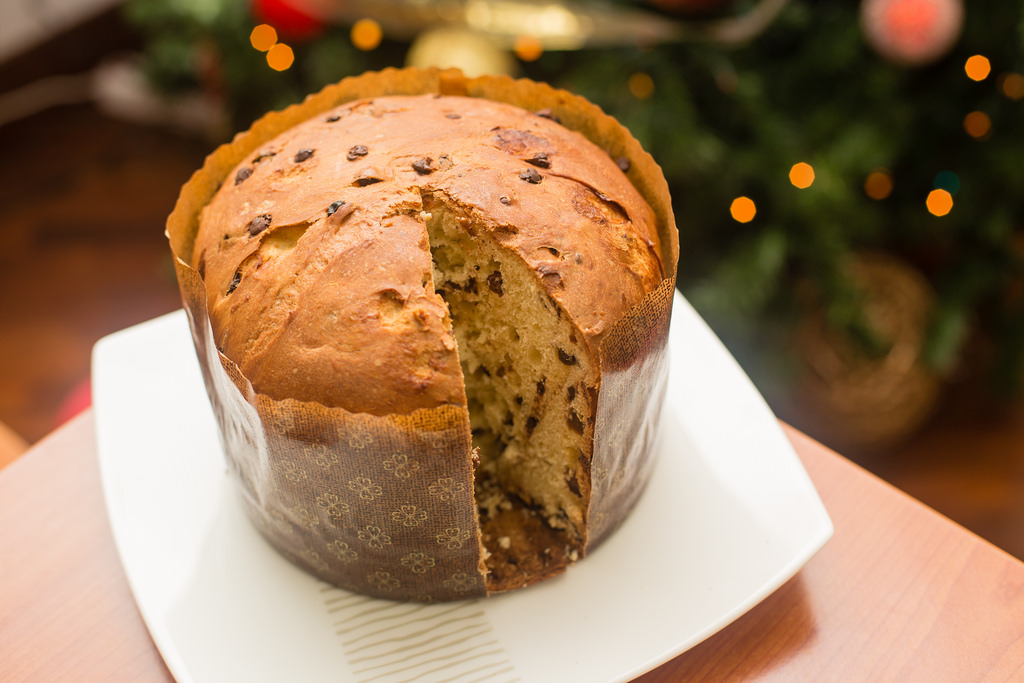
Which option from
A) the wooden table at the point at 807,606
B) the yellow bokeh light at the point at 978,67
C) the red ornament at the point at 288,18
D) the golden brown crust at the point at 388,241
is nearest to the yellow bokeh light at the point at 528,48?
the red ornament at the point at 288,18

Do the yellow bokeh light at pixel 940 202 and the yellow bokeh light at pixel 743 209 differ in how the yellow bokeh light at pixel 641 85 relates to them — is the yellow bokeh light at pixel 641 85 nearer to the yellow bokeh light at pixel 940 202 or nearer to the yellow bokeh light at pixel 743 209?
the yellow bokeh light at pixel 743 209

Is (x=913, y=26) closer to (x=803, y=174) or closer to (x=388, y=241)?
(x=803, y=174)

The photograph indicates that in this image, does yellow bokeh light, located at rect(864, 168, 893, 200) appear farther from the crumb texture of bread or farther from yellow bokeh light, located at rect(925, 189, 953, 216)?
the crumb texture of bread

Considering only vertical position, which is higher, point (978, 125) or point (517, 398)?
point (978, 125)

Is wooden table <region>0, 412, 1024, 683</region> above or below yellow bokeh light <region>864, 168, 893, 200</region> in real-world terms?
below

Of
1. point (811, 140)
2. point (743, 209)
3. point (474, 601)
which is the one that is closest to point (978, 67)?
point (811, 140)

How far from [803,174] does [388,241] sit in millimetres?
1221

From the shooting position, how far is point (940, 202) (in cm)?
211

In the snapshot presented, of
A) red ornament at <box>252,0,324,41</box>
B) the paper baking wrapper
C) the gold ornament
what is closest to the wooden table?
the paper baking wrapper

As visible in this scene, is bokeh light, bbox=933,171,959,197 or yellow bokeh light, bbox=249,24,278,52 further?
yellow bokeh light, bbox=249,24,278,52

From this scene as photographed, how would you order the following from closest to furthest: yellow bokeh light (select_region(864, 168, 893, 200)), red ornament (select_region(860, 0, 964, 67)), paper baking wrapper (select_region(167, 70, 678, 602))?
paper baking wrapper (select_region(167, 70, 678, 602)) → red ornament (select_region(860, 0, 964, 67)) → yellow bokeh light (select_region(864, 168, 893, 200))

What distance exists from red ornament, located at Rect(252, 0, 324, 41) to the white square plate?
1.10 metres

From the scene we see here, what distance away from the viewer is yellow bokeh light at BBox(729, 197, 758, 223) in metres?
2.14

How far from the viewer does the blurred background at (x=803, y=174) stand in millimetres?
1986
